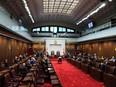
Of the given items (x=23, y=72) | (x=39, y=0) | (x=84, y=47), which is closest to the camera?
(x=23, y=72)

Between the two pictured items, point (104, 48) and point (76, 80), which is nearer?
point (76, 80)

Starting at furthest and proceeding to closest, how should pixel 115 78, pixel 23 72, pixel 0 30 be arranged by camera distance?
pixel 0 30, pixel 23 72, pixel 115 78

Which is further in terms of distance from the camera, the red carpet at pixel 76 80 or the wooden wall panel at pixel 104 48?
the wooden wall panel at pixel 104 48

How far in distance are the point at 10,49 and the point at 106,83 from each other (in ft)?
39.6

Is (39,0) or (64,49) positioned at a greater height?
(39,0)

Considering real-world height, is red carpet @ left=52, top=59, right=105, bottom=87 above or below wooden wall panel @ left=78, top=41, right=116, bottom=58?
below

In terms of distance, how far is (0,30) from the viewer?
1228 cm

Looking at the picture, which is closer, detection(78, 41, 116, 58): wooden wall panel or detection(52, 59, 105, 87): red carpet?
detection(52, 59, 105, 87): red carpet

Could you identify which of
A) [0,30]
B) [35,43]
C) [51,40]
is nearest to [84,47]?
[51,40]

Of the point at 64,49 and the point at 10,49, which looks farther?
the point at 64,49

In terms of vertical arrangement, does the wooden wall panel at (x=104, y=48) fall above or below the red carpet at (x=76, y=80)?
above

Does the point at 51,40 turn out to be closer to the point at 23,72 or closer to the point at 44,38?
the point at 44,38

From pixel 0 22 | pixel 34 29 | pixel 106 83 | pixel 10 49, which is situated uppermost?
pixel 34 29

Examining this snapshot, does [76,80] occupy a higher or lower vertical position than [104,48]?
lower
